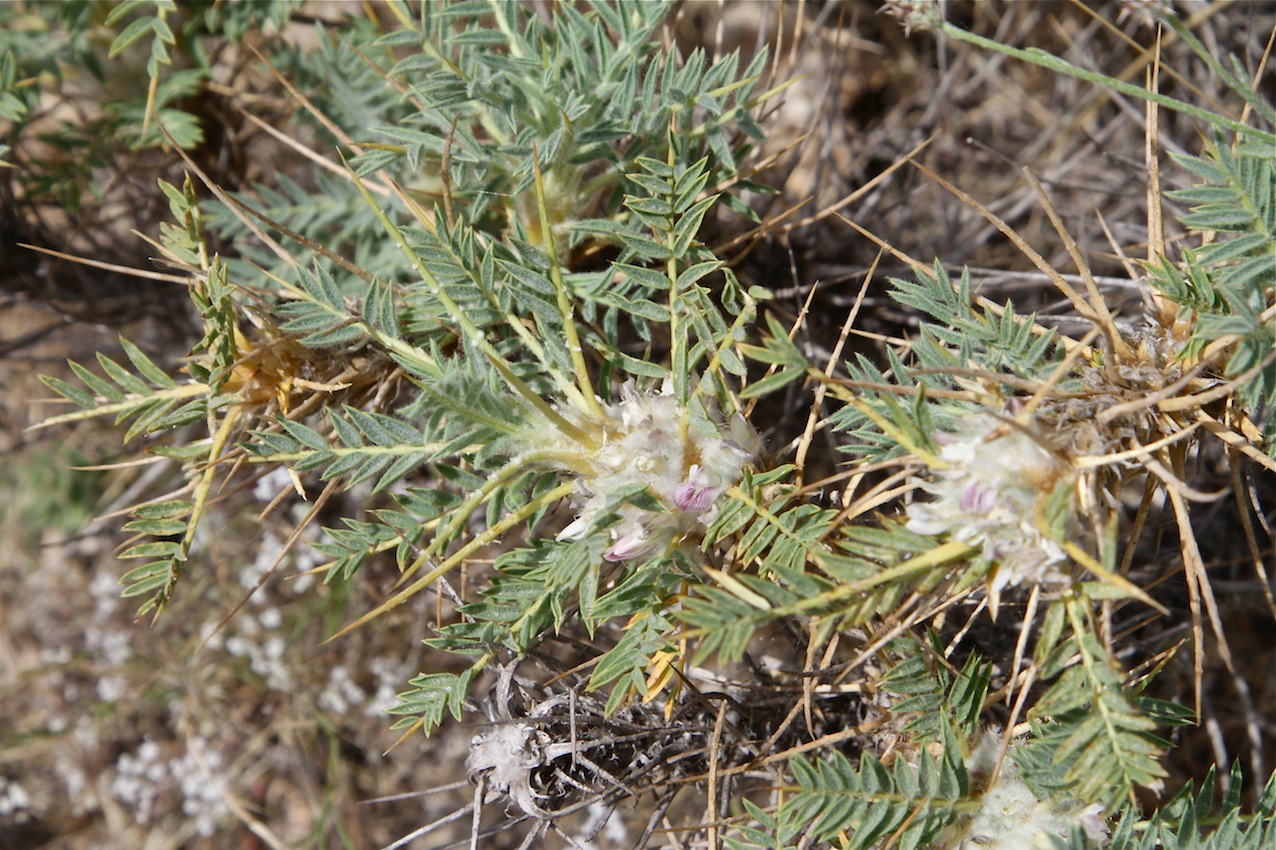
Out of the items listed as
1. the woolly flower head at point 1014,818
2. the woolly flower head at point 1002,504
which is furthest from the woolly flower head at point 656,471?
the woolly flower head at point 1014,818

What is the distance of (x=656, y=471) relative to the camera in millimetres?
1482

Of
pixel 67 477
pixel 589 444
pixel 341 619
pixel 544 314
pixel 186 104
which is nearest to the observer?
pixel 589 444

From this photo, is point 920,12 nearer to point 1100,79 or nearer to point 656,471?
point 1100,79

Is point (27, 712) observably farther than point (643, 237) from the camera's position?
Yes

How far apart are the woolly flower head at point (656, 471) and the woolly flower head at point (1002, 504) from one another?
0.33 metres

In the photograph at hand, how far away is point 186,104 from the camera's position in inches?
94.3

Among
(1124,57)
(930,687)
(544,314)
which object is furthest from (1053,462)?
(1124,57)

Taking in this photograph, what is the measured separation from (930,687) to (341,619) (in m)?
1.74

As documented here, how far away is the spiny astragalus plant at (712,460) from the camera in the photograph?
1290 mm

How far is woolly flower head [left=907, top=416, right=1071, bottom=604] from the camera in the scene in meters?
1.25

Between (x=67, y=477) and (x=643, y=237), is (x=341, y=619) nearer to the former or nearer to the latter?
(x=67, y=477)

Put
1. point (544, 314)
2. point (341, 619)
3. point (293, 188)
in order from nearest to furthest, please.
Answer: point (544, 314) → point (293, 188) → point (341, 619)

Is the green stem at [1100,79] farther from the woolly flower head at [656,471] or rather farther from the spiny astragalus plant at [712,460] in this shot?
the woolly flower head at [656,471]

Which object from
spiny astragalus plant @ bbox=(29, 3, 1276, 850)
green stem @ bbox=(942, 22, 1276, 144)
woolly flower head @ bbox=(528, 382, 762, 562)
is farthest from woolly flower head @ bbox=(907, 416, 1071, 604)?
green stem @ bbox=(942, 22, 1276, 144)
